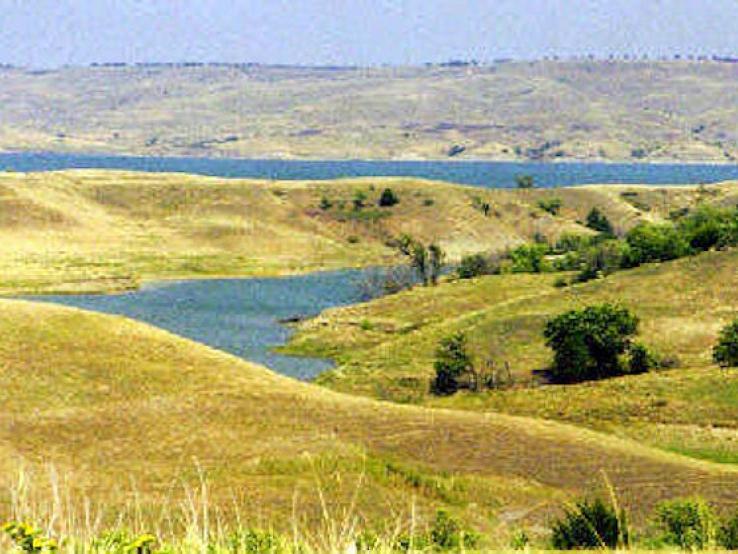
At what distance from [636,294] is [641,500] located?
67.6 m

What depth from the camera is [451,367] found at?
85938mm

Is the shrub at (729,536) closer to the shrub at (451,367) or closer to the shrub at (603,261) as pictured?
the shrub at (451,367)

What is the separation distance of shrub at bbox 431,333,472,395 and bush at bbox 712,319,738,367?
54.2 ft

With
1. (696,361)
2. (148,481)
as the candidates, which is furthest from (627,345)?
(148,481)

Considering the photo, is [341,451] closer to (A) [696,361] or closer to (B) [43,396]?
(B) [43,396]

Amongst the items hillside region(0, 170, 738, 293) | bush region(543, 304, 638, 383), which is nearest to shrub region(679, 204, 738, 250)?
bush region(543, 304, 638, 383)

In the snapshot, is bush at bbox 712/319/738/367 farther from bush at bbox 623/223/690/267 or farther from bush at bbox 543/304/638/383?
bush at bbox 623/223/690/267

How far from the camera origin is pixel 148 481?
135 feet

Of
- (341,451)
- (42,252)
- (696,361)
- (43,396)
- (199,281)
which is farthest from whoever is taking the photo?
(42,252)

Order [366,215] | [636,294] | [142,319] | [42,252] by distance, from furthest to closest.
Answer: [366,215]
[42,252]
[142,319]
[636,294]

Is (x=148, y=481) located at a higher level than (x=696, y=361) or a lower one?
higher

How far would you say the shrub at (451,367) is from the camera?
8594 cm

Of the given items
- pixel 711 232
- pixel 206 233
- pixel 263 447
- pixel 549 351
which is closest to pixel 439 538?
pixel 263 447

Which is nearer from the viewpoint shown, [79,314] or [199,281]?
[79,314]
